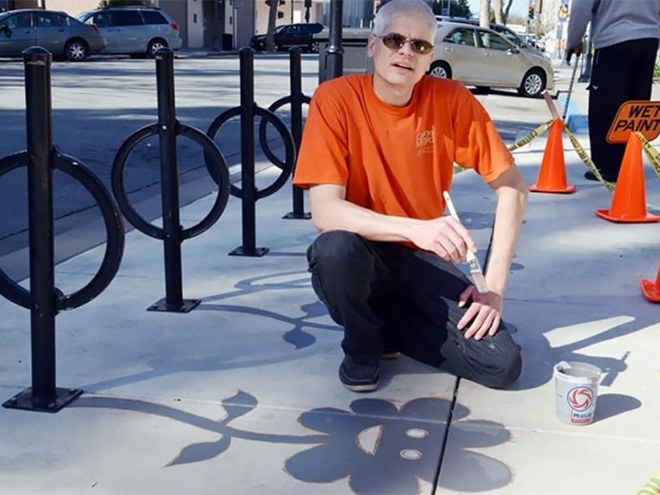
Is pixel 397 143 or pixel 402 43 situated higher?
pixel 402 43

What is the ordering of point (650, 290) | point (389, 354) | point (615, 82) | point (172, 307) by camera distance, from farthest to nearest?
point (615, 82) < point (650, 290) < point (172, 307) < point (389, 354)

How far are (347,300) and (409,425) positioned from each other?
19.6 inches

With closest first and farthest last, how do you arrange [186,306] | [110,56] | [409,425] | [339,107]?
[409,425] < [339,107] < [186,306] < [110,56]

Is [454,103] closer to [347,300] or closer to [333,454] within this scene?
[347,300]

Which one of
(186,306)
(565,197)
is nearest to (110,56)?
(565,197)

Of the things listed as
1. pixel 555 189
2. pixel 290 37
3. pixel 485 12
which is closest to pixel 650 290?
pixel 555 189

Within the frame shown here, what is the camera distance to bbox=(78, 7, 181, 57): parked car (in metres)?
30.8

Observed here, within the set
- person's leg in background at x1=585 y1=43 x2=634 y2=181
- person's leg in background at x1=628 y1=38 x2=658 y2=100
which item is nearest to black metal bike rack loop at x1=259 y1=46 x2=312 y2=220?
person's leg in background at x1=585 y1=43 x2=634 y2=181

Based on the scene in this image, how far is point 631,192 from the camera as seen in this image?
250 inches

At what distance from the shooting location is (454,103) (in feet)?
11.3

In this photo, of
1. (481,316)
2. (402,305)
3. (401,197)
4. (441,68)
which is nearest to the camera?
(481,316)

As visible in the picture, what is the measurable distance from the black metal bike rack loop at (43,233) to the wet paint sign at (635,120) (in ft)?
14.3

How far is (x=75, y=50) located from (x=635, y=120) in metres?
24.3

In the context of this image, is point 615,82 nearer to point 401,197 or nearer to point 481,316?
point 401,197
